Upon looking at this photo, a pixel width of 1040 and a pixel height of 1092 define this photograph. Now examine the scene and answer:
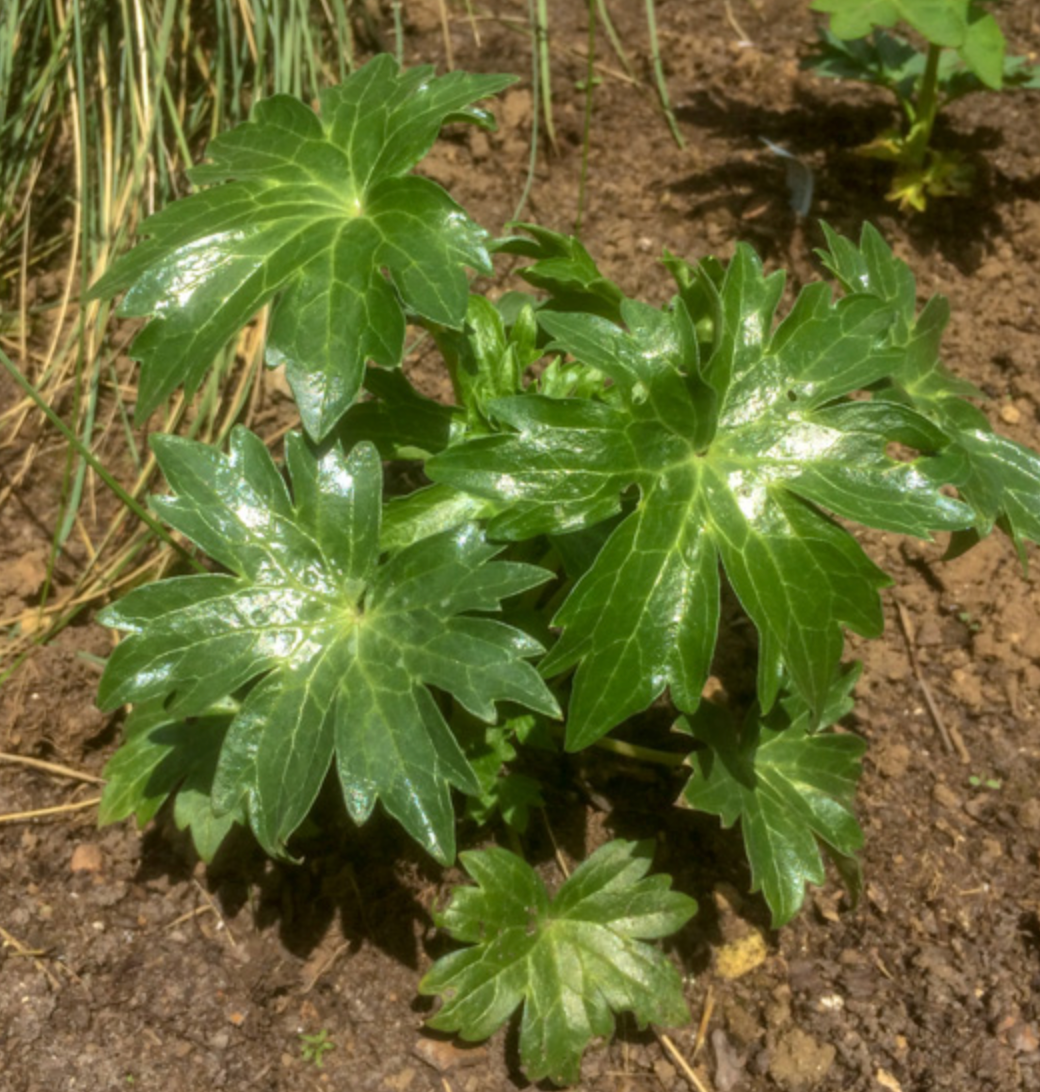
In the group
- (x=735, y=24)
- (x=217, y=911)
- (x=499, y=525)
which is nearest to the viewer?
(x=499, y=525)

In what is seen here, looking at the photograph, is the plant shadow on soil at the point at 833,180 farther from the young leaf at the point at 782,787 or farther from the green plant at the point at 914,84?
the young leaf at the point at 782,787

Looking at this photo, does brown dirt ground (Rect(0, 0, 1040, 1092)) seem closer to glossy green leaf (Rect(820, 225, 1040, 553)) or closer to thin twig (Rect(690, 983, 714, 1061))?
thin twig (Rect(690, 983, 714, 1061))

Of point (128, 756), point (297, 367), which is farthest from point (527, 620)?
point (128, 756)

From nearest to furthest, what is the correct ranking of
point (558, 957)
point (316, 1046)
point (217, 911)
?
point (558, 957), point (316, 1046), point (217, 911)

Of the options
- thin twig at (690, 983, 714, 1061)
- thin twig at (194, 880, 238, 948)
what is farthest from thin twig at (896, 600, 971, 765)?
thin twig at (194, 880, 238, 948)

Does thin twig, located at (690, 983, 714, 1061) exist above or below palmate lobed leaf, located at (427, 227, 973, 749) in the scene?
below

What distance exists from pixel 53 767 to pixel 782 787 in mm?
1464

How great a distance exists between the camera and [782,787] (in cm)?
238

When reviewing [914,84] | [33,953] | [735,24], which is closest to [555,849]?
[33,953]

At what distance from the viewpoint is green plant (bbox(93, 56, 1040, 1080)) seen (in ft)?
6.40

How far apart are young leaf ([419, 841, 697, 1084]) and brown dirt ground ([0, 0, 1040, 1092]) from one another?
0.67 feet

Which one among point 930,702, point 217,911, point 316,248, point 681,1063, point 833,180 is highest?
point 316,248

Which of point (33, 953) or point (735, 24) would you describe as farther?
point (735, 24)

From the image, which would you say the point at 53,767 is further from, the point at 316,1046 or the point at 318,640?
the point at 318,640
